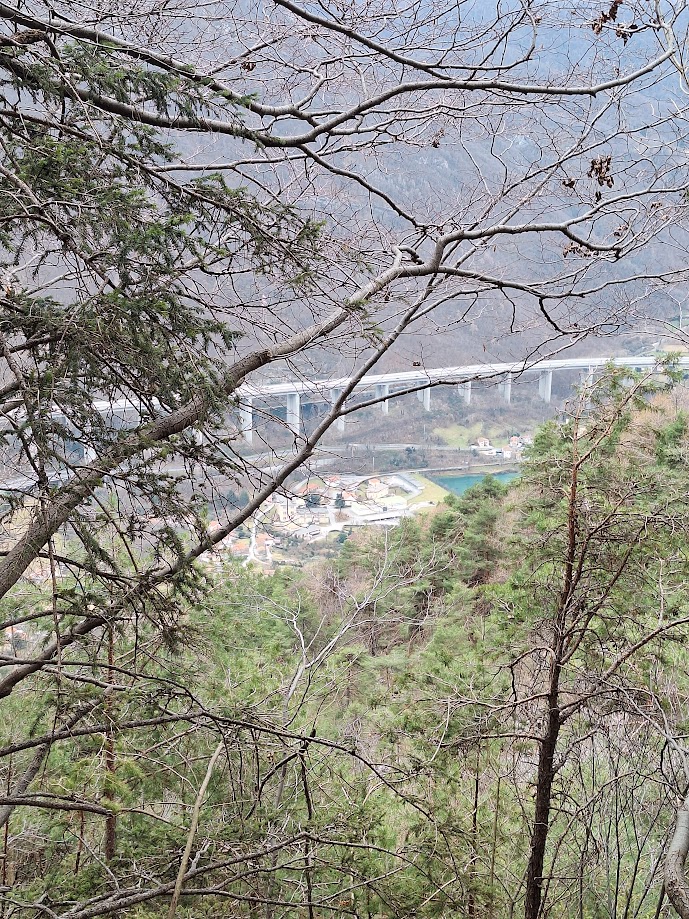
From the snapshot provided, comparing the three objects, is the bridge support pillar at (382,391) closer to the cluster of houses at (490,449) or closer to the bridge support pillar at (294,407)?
the bridge support pillar at (294,407)

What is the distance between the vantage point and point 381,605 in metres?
4.69

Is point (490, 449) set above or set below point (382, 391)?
above

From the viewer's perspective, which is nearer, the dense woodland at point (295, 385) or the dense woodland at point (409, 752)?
the dense woodland at point (295, 385)

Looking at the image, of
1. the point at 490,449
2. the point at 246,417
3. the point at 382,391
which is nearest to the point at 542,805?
the point at 246,417

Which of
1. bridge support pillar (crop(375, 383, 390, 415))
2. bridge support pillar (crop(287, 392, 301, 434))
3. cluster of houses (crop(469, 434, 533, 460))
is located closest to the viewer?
bridge support pillar (crop(287, 392, 301, 434))

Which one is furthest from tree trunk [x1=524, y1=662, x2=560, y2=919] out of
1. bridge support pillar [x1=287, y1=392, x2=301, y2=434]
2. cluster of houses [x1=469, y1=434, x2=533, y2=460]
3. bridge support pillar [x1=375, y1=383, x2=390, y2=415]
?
cluster of houses [x1=469, y1=434, x2=533, y2=460]

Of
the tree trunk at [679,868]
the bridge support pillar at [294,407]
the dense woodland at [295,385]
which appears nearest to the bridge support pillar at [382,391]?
the dense woodland at [295,385]

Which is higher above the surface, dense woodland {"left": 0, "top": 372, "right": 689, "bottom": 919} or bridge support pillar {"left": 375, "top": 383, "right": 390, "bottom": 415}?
bridge support pillar {"left": 375, "top": 383, "right": 390, "bottom": 415}

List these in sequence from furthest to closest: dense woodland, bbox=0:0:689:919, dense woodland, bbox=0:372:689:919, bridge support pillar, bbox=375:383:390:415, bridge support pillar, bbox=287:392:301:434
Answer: bridge support pillar, bbox=375:383:390:415, bridge support pillar, bbox=287:392:301:434, dense woodland, bbox=0:372:689:919, dense woodland, bbox=0:0:689:919

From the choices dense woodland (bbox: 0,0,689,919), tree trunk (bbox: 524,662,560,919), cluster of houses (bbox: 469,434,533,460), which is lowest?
tree trunk (bbox: 524,662,560,919)

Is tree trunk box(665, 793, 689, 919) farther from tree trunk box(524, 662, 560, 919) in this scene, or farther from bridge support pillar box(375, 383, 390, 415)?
bridge support pillar box(375, 383, 390, 415)

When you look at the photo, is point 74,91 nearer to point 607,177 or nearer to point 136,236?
point 136,236

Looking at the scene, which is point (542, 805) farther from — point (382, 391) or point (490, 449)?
point (490, 449)

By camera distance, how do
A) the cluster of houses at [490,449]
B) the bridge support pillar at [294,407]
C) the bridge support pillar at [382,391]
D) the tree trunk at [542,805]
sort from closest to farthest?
the tree trunk at [542,805]
the bridge support pillar at [294,407]
the bridge support pillar at [382,391]
the cluster of houses at [490,449]
